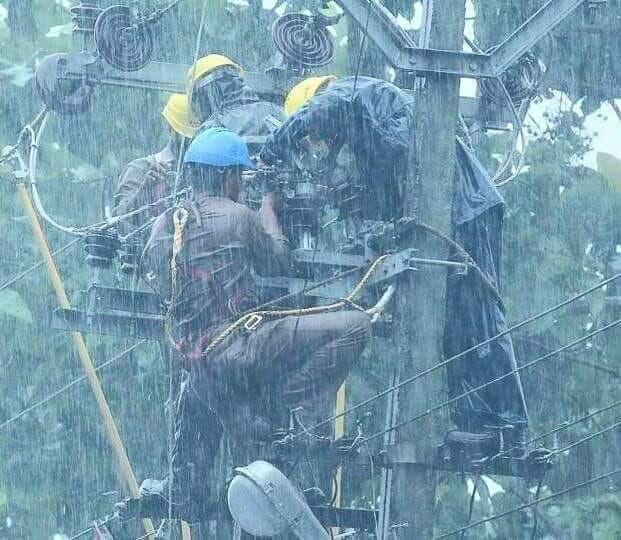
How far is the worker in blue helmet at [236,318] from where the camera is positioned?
31.7ft

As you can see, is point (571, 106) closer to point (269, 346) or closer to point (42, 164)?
point (42, 164)

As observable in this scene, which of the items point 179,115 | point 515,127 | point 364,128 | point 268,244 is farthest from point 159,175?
point 268,244

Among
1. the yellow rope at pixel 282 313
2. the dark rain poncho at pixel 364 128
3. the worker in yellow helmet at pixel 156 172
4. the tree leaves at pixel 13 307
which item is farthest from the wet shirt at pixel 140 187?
the tree leaves at pixel 13 307

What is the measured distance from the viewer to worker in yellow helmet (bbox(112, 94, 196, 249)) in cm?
1232

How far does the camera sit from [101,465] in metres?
16.5

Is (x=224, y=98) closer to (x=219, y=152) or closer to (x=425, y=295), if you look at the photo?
(x=219, y=152)

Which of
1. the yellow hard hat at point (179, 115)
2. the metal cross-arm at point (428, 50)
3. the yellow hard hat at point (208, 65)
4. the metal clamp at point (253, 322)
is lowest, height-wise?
the metal clamp at point (253, 322)

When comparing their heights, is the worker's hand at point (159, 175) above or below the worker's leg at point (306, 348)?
above

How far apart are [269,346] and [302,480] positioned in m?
1.73

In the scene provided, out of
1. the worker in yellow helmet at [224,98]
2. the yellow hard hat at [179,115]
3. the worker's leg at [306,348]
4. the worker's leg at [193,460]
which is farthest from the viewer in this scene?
the yellow hard hat at [179,115]

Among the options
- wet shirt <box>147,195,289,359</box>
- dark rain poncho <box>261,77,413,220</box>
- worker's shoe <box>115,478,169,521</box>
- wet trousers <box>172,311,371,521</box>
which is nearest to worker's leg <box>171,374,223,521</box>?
worker's shoe <box>115,478,169,521</box>

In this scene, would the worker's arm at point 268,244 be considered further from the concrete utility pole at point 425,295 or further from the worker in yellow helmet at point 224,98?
the worker in yellow helmet at point 224,98

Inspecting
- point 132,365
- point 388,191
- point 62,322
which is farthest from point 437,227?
point 132,365

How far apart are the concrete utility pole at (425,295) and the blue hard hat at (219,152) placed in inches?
38.9
